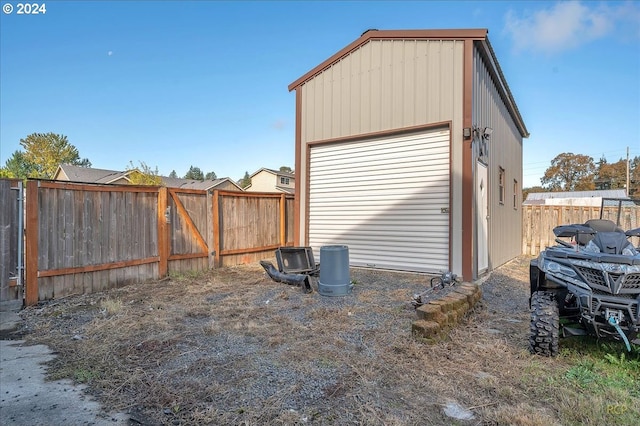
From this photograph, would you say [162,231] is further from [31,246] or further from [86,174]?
[86,174]

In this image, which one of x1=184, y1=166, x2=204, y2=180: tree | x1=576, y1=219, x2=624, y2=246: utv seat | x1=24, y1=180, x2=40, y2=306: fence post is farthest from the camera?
x1=184, y1=166, x2=204, y2=180: tree

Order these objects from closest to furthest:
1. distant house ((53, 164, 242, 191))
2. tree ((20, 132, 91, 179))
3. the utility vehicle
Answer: the utility vehicle → distant house ((53, 164, 242, 191)) → tree ((20, 132, 91, 179))

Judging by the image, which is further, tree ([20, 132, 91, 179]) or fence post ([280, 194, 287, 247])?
tree ([20, 132, 91, 179])

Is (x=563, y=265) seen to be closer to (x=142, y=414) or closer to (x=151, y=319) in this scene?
(x=142, y=414)

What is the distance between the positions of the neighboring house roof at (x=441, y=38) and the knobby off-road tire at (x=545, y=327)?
5.25m

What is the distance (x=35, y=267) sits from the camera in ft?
16.0

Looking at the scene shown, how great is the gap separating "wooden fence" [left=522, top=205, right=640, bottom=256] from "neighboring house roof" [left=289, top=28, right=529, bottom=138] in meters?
4.25

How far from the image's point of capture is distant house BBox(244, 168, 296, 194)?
35.3 meters

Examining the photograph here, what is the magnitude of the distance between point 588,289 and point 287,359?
107 inches

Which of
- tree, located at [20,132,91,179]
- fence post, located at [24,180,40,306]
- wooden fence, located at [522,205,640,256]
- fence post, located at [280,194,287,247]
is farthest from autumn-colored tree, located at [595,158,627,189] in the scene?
tree, located at [20,132,91,179]

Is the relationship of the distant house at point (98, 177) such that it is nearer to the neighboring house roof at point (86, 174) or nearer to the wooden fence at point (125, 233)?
the neighboring house roof at point (86, 174)

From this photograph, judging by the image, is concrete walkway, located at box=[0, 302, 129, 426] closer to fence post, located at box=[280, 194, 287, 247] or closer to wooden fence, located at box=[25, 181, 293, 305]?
wooden fence, located at box=[25, 181, 293, 305]

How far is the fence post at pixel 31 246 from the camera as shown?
479cm

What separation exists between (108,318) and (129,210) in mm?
2499
